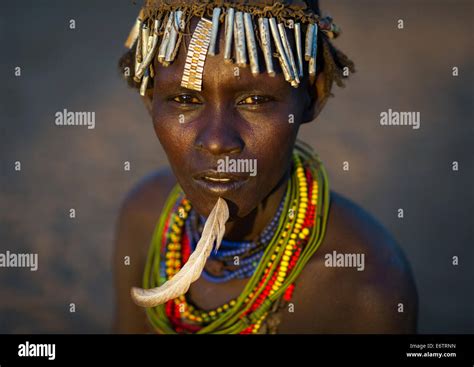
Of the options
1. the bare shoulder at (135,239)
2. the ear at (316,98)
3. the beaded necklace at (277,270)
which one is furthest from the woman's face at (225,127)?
the bare shoulder at (135,239)

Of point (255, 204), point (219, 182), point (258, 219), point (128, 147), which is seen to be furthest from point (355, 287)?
point (128, 147)

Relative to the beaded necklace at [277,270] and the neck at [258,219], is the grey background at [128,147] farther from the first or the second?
the neck at [258,219]

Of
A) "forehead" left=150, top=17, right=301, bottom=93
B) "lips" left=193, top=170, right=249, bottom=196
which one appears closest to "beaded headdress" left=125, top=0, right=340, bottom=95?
"forehead" left=150, top=17, right=301, bottom=93

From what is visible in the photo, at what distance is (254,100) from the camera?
10.0 feet

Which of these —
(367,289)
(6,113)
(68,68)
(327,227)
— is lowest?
(367,289)

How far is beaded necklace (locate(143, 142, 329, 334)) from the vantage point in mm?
3498

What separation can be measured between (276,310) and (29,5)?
6320 millimetres

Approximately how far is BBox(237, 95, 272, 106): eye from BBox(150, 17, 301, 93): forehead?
0.17ft

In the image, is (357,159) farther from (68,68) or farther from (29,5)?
(29,5)

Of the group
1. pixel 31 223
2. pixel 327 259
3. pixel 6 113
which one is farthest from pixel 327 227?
pixel 6 113

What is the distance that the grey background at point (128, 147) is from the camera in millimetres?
6184

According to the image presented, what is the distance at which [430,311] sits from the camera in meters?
6.00

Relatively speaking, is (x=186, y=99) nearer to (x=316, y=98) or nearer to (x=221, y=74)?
(x=221, y=74)

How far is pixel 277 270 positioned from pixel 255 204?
0.46m
